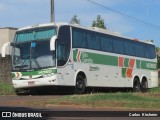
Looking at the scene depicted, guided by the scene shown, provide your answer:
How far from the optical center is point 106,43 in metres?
27.4

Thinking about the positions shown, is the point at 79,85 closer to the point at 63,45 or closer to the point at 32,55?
the point at 63,45

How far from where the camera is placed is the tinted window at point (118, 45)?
1115 inches

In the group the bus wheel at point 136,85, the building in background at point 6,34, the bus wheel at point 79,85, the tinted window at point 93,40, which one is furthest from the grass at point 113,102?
the building in background at point 6,34

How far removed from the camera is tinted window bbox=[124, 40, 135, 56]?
97.3 ft

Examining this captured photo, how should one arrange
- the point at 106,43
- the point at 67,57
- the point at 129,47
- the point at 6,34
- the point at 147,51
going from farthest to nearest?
1. the point at 6,34
2. the point at 147,51
3. the point at 129,47
4. the point at 106,43
5. the point at 67,57

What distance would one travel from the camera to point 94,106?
1717 cm

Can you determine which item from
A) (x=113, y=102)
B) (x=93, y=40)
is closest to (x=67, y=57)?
(x=93, y=40)

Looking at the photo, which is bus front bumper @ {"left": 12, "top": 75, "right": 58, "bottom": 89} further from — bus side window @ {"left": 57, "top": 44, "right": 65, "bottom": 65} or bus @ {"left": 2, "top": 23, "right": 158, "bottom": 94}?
bus side window @ {"left": 57, "top": 44, "right": 65, "bottom": 65}

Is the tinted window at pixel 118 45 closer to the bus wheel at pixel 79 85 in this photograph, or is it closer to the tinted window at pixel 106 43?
the tinted window at pixel 106 43

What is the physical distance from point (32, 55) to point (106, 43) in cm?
582

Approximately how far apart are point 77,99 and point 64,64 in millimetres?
4646

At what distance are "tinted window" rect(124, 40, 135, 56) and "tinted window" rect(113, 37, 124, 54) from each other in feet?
1.70

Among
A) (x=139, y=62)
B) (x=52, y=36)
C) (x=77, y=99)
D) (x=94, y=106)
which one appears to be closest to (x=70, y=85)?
(x=52, y=36)

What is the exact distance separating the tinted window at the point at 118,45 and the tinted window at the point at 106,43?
21.5 inches
